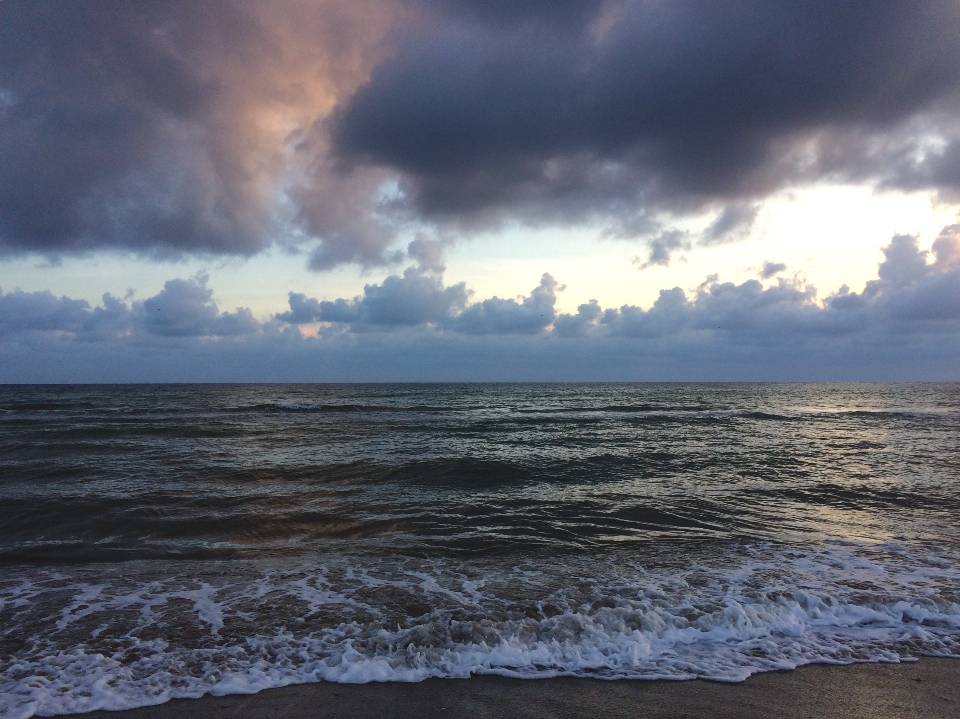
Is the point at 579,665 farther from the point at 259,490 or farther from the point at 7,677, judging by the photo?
the point at 259,490

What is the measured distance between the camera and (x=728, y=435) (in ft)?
96.8

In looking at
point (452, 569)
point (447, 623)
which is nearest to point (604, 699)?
point (447, 623)

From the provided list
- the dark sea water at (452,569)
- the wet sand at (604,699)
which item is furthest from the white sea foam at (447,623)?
the wet sand at (604,699)

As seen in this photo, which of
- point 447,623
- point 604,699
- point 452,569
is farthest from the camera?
point 452,569

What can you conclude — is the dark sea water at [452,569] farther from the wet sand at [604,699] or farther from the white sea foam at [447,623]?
the wet sand at [604,699]

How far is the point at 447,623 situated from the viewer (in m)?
6.47

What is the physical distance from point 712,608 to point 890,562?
4.58 m

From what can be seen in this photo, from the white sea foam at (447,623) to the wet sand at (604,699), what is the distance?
19 centimetres

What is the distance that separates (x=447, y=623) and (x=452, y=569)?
7.32 ft

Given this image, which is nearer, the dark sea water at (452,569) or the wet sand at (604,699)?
the wet sand at (604,699)

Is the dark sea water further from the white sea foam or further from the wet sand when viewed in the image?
the wet sand

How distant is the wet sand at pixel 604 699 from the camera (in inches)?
185

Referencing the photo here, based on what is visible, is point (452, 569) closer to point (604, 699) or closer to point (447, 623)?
point (447, 623)

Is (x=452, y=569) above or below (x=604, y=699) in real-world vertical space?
below
